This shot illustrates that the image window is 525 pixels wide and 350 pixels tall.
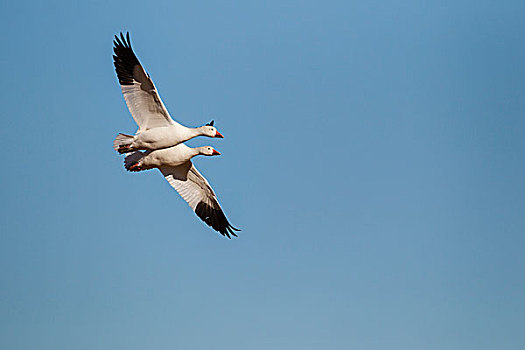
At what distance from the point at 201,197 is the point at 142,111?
133 inches

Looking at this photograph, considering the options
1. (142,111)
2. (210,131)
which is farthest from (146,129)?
(210,131)

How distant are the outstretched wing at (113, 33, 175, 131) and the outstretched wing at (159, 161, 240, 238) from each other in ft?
8.21

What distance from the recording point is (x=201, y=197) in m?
20.0

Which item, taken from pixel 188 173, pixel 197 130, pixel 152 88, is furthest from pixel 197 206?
pixel 152 88

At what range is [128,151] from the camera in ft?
58.0

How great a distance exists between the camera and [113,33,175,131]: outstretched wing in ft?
56.2

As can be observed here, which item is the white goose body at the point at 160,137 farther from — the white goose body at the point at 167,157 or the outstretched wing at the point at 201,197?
the outstretched wing at the point at 201,197

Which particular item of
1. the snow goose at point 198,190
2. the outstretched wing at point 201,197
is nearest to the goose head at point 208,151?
the snow goose at point 198,190

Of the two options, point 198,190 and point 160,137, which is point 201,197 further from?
point 160,137

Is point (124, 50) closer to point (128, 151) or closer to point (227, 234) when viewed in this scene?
point (128, 151)

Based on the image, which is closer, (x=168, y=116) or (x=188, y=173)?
(x=168, y=116)

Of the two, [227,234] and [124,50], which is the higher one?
[124,50]

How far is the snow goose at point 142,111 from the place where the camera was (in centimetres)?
1717

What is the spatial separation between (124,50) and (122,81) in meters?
0.68
